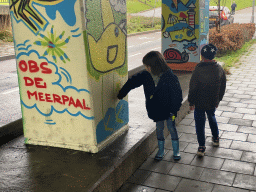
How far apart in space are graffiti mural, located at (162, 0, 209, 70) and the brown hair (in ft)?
16.1

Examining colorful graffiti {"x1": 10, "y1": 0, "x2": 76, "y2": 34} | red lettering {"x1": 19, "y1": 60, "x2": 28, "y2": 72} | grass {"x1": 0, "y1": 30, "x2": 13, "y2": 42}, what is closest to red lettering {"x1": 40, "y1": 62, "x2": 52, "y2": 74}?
red lettering {"x1": 19, "y1": 60, "x2": 28, "y2": 72}

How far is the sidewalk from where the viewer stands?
362 cm

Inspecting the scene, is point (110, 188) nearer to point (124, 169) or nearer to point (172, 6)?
point (124, 169)

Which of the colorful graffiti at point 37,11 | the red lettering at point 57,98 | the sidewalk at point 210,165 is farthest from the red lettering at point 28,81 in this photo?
the sidewalk at point 210,165

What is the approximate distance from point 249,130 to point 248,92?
8.20 ft

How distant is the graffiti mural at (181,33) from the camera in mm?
8359

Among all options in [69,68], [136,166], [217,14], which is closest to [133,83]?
[69,68]

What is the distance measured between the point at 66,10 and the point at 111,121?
160 cm

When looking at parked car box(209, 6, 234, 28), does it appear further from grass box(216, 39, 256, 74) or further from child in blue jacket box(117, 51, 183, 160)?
child in blue jacket box(117, 51, 183, 160)

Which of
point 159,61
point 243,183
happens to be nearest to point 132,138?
point 159,61

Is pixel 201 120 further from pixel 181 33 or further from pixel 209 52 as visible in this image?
pixel 181 33

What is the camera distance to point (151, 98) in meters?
3.98

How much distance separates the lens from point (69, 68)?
3.78 m

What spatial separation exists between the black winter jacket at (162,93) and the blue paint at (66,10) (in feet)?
3.61
